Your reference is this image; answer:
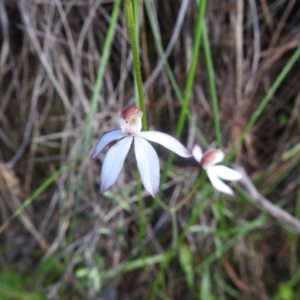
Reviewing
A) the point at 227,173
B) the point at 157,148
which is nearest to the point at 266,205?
the point at 157,148

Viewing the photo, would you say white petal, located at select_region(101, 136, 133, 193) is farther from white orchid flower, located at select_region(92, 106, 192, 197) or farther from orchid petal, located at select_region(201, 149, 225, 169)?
orchid petal, located at select_region(201, 149, 225, 169)

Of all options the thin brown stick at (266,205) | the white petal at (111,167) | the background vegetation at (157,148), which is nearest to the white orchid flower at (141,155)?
the white petal at (111,167)

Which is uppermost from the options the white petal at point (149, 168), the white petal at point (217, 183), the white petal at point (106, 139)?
the white petal at point (106, 139)

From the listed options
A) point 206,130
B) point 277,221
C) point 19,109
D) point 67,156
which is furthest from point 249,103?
point 19,109

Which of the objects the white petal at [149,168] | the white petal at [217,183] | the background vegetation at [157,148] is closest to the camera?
the white petal at [149,168]

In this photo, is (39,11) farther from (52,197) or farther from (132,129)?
(132,129)

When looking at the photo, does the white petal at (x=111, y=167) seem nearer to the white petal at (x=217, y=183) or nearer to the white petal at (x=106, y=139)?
the white petal at (x=106, y=139)

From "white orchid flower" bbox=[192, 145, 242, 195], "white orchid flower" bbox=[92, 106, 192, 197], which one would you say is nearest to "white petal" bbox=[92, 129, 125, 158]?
"white orchid flower" bbox=[92, 106, 192, 197]
